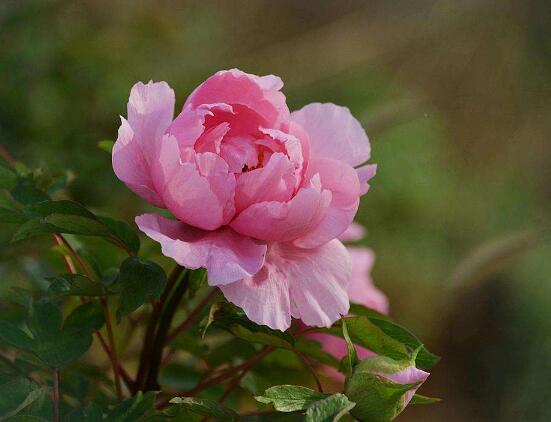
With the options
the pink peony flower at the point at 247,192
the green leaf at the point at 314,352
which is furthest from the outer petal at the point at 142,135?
the green leaf at the point at 314,352

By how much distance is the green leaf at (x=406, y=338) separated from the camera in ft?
1.19

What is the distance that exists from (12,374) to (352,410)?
15 centimetres

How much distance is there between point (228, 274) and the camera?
319 millimetres

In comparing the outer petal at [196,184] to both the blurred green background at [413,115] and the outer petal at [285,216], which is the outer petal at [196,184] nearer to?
the outer petal at [285,216]

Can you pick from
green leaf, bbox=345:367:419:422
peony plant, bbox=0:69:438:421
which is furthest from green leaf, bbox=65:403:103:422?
green leaf, bbox=345:367:419:422

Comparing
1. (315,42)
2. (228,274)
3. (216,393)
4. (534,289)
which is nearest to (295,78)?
(315,42)

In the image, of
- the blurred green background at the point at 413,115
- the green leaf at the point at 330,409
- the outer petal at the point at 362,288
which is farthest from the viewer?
the blurred green background at the point at 413,115

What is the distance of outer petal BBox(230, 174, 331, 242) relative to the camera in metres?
0.33

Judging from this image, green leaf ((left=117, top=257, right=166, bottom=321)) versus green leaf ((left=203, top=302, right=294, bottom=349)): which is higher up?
green leaf ((left=117, top=257, right=166, bottom=321))

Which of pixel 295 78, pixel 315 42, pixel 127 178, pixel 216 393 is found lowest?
pixel 216 393

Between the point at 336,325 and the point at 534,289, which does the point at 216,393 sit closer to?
the point at 336,325

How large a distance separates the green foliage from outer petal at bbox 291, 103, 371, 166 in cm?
13

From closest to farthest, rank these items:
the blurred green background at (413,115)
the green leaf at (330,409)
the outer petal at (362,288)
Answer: the green leaf at (330,409) → the outer petal at (362,288) → the blurred green background at (413,115)

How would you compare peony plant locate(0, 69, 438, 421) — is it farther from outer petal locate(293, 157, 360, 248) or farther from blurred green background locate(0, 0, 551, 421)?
blurred green background locate(0, 0, 551, 421)
